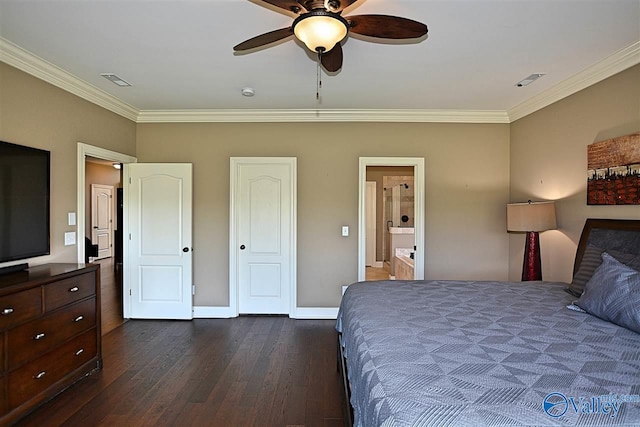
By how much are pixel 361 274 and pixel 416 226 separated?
3.09 ft

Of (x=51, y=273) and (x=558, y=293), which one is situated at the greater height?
(x=51, y=273)

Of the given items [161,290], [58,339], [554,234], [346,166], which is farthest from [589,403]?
[161,290]

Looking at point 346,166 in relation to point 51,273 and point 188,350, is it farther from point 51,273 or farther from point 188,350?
point 51,273

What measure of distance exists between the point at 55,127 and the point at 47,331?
1.82 m

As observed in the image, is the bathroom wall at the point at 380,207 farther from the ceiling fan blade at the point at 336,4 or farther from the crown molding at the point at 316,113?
the ceiling fan blade at the point at 336,4

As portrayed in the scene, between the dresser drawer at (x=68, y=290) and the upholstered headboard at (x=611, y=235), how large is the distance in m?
4.14

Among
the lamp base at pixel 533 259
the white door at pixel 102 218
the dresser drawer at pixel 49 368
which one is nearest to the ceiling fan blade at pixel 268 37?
the dresser drawer at pixel 49 368

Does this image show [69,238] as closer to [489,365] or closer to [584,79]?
[489,365]

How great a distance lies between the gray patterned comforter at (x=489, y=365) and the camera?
1047 millimetres

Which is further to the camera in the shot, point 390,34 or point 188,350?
point 188,350

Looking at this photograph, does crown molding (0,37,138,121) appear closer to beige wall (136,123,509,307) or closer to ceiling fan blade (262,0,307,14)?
beige wall (136,123,509,307)

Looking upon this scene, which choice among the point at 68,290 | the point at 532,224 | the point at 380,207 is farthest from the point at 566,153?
the point at 380,207

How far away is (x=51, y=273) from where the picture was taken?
98.1 inches

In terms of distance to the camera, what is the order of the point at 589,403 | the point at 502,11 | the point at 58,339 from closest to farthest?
1. the point at 589,403
2. the point at 502,11
3. the point at 58,339
